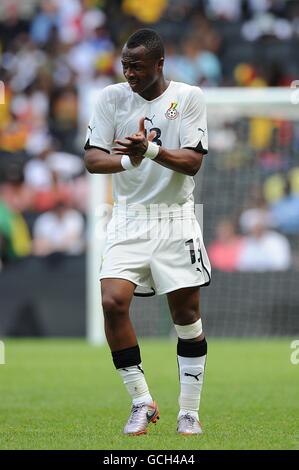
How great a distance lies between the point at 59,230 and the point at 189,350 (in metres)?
9.67

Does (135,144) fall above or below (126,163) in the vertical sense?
above

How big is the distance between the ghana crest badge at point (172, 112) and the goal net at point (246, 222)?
26.0 ft

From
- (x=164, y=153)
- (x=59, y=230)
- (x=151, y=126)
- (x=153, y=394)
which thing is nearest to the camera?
(x=164, y=153)

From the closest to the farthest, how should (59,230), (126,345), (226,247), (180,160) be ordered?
(180,160)
(126,345)
(226,247)
(59,230)

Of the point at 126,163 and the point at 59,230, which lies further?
the point at 59,230

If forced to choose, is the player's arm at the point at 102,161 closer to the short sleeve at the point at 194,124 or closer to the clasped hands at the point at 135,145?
the clasped hands at the point at 135,145

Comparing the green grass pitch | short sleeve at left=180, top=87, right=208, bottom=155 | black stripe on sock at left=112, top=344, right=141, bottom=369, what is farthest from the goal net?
black stripe on sock at left=112, top=344, right=141, bottom=369

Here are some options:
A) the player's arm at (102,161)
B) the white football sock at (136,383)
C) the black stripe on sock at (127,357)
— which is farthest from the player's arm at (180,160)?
→ the white football sock at (136,383)

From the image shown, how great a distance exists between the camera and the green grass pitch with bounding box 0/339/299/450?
657 cm

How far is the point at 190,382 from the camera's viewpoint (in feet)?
23.3

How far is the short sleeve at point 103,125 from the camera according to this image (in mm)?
7023

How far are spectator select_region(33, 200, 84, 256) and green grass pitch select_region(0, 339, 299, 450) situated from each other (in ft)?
5.96

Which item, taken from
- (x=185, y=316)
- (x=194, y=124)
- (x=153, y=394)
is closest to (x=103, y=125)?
(x=194, y=124)

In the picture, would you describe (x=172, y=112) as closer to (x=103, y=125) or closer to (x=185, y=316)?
(x=103, y=125)
